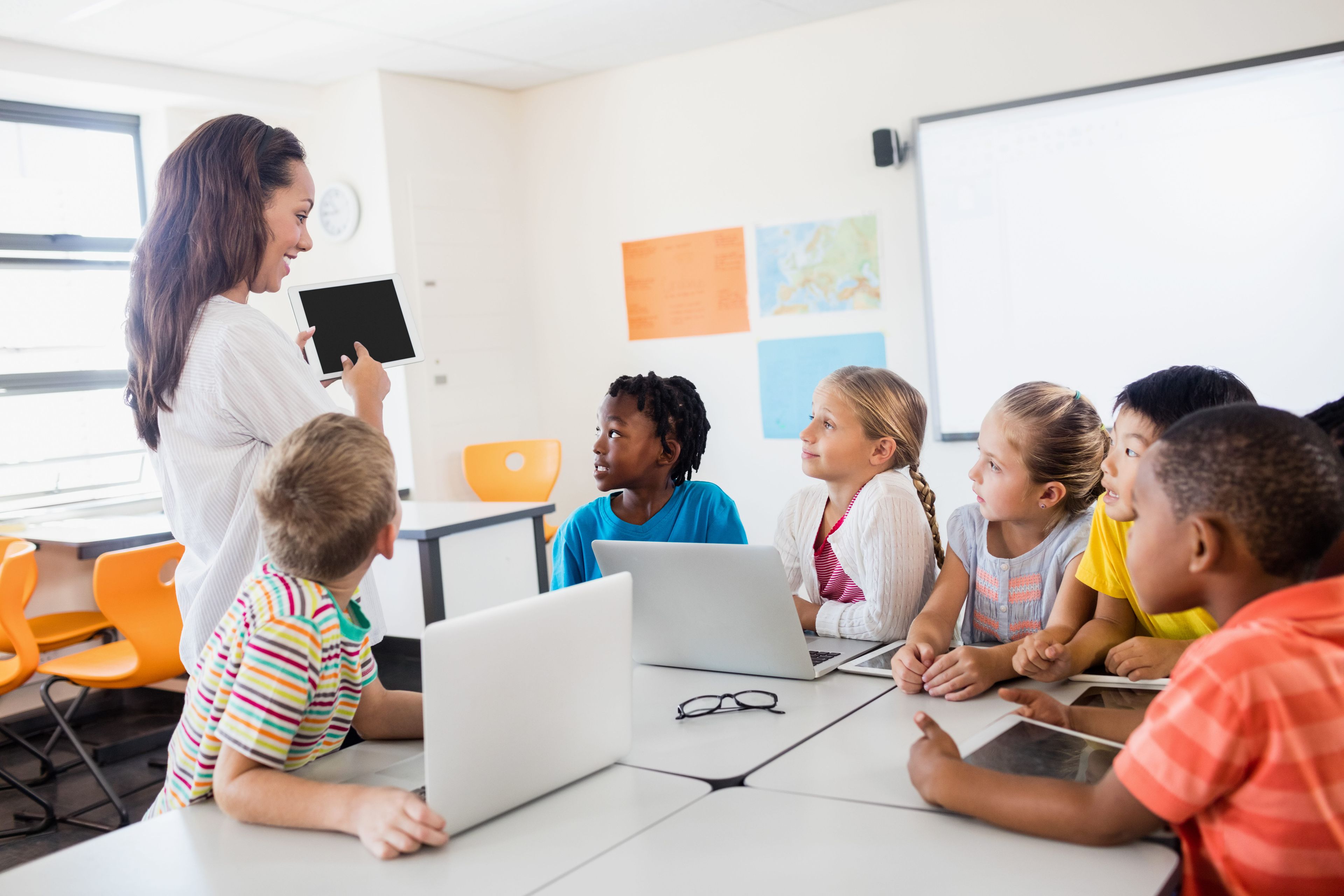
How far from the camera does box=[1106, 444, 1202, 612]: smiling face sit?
0.91 meters

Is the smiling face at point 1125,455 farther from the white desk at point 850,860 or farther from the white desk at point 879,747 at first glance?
the white desk at point 850,860

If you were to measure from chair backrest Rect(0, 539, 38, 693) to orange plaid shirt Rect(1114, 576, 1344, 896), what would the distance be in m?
2.92

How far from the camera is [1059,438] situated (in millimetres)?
1736

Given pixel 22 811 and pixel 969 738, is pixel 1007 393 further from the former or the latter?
pixel 22 811

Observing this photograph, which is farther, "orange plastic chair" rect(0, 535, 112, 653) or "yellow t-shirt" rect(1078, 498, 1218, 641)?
"orange plastic chair" rect(0, 535, 112, 653)

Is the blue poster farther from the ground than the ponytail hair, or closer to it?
closer to it

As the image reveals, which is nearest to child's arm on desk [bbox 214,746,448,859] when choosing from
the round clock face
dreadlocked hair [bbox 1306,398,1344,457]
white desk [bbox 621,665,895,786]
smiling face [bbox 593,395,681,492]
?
white desk [bbox 621,665,895,786]

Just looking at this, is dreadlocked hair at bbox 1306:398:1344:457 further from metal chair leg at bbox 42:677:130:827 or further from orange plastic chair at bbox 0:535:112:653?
orange plastic chair at bbox 0:535:112:653

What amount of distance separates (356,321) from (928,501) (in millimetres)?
1170

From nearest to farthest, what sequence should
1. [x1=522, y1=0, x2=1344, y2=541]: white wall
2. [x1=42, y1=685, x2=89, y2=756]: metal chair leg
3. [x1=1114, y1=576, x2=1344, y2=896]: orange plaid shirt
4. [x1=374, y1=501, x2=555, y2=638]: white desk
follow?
[x1=1114, y1=576, x2=1344, y2=896]: orange plaid shirt < [x1=42, y1=685, x2=89, y2=756]: metal chair leg < [x1=374, y1=501, x2=555, y2=638]: white desk < [x1=522, y1=0, x2=1344, y2=541]: white wall

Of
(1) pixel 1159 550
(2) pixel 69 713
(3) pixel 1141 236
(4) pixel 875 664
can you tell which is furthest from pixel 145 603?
(3) pixel 1141 236

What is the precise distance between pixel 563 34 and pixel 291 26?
1.03 metres

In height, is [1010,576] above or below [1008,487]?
below

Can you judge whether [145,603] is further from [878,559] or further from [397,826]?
[397,826]
